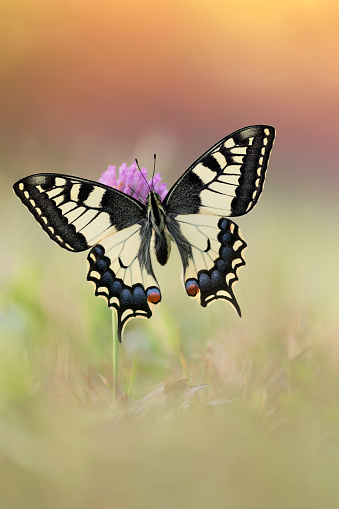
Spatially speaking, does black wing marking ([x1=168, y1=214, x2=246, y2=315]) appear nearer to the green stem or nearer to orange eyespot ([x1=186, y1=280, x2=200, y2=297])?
orange eyespot ([x1=186, y1=280, x2=200, y2=297])

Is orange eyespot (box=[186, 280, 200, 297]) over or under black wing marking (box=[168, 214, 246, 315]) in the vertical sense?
under

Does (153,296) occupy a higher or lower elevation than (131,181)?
lower

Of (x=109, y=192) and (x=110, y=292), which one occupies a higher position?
(x=109, y=192)

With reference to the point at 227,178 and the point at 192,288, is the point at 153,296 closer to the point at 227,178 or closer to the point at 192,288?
the point at 192,288

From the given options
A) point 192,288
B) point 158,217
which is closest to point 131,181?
point 158,217

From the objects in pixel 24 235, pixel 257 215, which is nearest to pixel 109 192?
pixel 24 235

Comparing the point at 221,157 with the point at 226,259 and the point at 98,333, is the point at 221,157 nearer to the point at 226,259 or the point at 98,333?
the point at 226,259

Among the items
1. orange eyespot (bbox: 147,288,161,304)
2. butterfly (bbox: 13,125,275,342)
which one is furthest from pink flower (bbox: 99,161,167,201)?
orange eyespot (bbox: 147,288,161,304)
